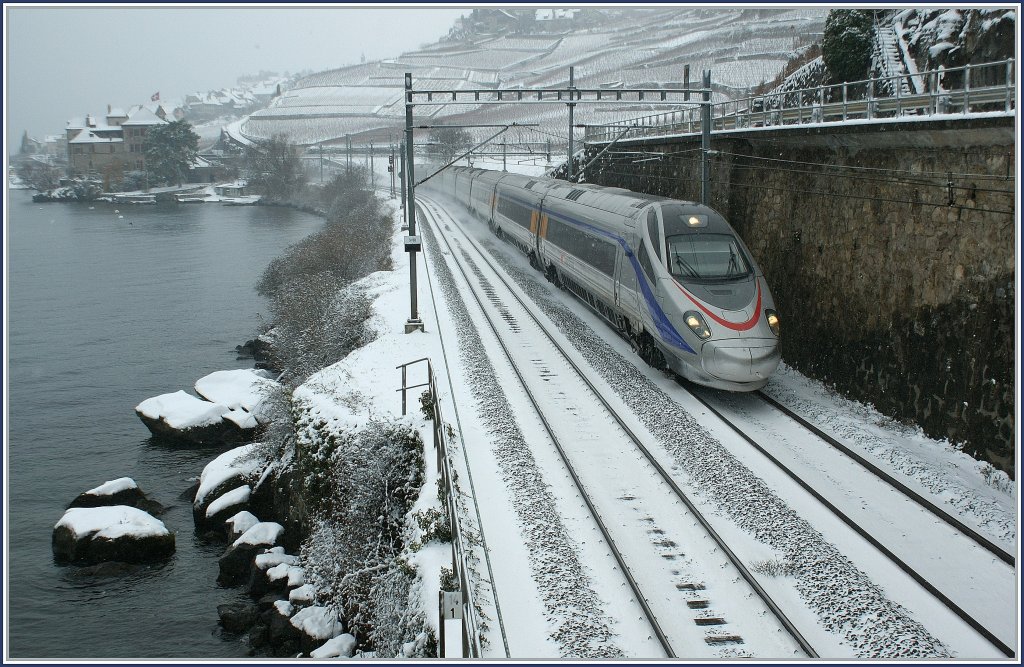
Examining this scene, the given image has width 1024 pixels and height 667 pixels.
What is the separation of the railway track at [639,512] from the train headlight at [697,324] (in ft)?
7.09

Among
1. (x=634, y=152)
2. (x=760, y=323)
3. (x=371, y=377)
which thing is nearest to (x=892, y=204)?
(x=760, y=323)

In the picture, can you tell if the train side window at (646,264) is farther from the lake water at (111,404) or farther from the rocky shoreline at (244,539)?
the lake water at (111,404)

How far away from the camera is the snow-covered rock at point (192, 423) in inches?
1075

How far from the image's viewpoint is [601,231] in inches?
912

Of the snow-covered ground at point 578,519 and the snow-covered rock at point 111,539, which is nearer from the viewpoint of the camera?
the snow-covered ground at point 578,519

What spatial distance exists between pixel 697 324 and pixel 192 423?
16991 millimetres

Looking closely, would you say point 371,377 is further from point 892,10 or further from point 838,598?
point 892,10

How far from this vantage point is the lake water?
58.7 feet

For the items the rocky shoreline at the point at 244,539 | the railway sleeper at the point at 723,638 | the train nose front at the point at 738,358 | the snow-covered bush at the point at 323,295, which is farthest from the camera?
the snow-covered bush at the point at 323,295

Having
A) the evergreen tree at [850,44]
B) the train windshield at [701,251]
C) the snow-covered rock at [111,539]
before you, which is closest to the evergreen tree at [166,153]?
the evergreen tree at [850,44]

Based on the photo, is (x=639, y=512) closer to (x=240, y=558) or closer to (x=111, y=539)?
(x=240, y=558)

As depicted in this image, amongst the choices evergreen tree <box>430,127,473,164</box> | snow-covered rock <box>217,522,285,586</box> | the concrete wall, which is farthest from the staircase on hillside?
evergreen tree <box>430,127,473,164</box>

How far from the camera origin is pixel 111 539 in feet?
66.4

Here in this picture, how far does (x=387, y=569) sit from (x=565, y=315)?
43.0 ft
